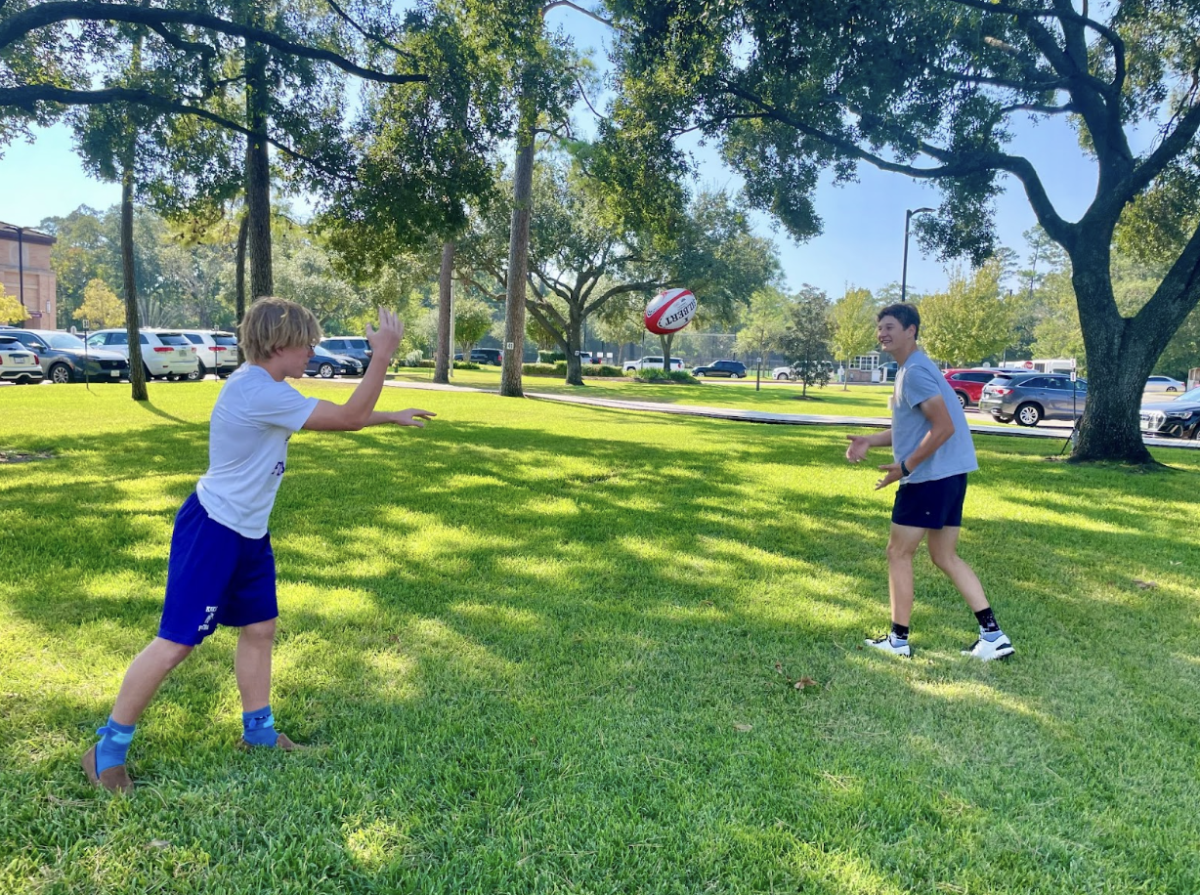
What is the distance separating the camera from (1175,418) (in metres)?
19.0

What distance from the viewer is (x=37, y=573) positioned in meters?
4.55

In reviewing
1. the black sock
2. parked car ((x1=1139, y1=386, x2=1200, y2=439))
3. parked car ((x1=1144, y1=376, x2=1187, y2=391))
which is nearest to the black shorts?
the black sock

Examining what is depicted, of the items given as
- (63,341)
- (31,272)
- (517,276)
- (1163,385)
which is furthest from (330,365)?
(1163,385)

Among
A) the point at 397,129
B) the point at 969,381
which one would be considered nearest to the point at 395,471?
the point at 397,129

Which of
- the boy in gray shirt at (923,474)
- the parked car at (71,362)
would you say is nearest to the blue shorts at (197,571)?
→ the boy in gray shirt at (923,474)

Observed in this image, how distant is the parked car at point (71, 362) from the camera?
22781mm

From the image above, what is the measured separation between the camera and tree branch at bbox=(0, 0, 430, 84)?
30.0 ft

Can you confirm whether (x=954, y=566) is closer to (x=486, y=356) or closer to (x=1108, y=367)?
(x=1108, y=367)

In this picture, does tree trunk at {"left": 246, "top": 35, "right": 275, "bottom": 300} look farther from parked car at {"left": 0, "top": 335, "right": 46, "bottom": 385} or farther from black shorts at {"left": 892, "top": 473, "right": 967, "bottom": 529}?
parked car at {"left": 0, "top": 335, "right": 46, "bottom": 385}

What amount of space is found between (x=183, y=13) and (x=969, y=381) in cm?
2947

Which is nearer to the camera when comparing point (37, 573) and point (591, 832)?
point (591, 832)

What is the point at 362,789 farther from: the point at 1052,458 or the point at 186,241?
the point at 186,241

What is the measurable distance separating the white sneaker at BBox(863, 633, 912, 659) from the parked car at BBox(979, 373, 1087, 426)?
73.2 ft

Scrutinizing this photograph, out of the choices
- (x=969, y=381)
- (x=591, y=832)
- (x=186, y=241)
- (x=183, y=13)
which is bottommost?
(x=591, y=832)
